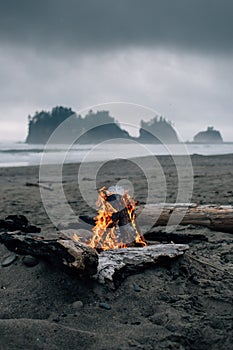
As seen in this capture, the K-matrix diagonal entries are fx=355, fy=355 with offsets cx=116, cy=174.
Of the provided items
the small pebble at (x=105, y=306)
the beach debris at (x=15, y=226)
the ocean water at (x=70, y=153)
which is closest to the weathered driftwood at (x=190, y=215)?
the beach debris at (x=15, y=226)

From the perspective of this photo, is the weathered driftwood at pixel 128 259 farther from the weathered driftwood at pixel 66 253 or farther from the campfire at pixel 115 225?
the campfire at pixel 115 225

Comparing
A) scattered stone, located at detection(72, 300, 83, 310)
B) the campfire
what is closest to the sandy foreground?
scattered stone, located at detection(72, 300, 83, 310)

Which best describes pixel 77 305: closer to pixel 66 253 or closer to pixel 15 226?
pixel 66 253

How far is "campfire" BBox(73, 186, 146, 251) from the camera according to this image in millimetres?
5211

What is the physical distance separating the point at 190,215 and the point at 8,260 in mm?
3608

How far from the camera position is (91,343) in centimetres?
325

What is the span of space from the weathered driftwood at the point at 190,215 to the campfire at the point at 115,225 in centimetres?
155

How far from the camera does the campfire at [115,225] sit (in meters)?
5.21

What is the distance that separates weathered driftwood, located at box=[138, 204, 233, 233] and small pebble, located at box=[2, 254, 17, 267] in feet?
9.85

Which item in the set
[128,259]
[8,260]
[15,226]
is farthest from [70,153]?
[128,259]

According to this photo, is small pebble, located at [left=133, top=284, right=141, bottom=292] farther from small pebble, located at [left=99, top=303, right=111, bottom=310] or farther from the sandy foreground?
small pebble, located at [left=99, top=303, right=111, bottom=310]

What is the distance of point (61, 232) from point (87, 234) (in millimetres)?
415

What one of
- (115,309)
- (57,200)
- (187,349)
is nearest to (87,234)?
(115,309)

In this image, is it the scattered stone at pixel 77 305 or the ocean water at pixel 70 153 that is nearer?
the scattered stone at pixel 77 305
